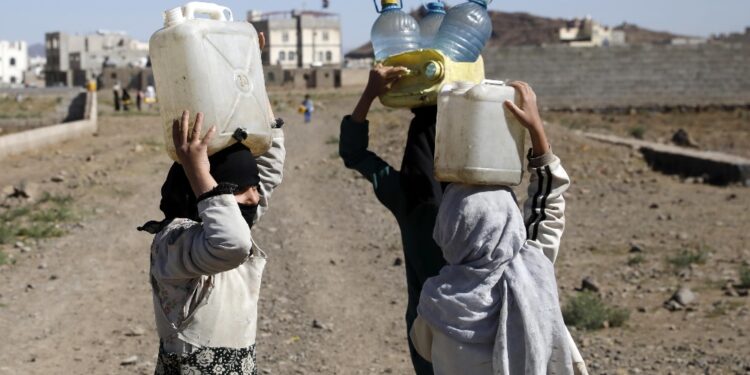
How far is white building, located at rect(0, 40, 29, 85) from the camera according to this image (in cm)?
10725

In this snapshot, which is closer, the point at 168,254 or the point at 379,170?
the point at 168,254

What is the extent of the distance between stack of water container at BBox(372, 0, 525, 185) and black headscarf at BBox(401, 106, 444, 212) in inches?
3.3

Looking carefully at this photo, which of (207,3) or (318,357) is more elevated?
(207,3)

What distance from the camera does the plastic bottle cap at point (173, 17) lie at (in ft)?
8.63

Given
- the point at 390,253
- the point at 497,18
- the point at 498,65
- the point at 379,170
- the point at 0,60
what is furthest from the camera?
the point at 497,18

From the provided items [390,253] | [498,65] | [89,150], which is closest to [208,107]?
[390,253]

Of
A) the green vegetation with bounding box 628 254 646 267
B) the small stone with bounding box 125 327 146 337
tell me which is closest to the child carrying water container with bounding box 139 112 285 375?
the small stone with bounding box 125 327 146 337

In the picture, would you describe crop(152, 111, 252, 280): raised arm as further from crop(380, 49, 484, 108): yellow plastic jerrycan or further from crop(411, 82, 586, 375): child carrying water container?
crop(380, 49, 484, 108): yellow plastic jerrycan

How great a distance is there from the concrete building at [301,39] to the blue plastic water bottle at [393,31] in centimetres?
8865

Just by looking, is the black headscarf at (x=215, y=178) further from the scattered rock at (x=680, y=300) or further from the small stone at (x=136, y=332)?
the scattered rock at (x=680, y=300)

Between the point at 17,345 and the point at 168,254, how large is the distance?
13.2 ft

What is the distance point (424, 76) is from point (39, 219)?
27.2 feet

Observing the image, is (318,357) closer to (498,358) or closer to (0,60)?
(498,358)

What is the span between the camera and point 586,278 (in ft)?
26.9
